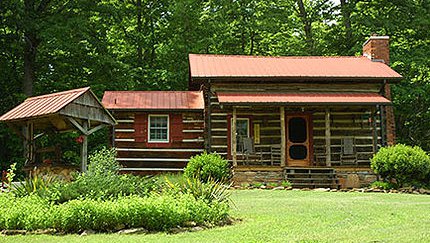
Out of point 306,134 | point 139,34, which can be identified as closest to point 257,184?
point 306,134

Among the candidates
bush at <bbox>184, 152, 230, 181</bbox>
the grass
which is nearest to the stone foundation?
bush at <bbox>184, 152, 230, 181</bbox>

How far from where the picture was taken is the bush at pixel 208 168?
17.9 metres

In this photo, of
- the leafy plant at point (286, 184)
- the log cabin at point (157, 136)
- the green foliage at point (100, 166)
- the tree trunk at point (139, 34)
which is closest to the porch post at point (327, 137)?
the leafy plant at point (286, 184)

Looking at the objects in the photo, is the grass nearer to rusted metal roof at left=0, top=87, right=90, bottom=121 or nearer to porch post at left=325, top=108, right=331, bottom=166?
rusted metal roof at left=0, top=87, right=90, bottom=121

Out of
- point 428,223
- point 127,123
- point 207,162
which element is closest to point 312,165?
point 207,162

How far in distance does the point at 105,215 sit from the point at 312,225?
3558 mm

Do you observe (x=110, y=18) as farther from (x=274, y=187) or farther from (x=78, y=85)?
(x=274, y=187)

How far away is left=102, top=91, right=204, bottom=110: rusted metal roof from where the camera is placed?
22281 mm

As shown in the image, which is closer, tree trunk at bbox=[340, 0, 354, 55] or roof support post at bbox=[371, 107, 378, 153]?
roof support post at bbox=[371, 107, 378, 153]

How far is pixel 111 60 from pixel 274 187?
1224 cm

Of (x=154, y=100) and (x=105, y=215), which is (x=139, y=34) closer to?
(x=154, y=100)

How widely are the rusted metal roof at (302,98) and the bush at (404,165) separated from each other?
2.49 metres

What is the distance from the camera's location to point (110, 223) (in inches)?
Result: 369

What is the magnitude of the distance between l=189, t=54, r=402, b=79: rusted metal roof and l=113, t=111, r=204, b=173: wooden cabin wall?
2.04 meters
